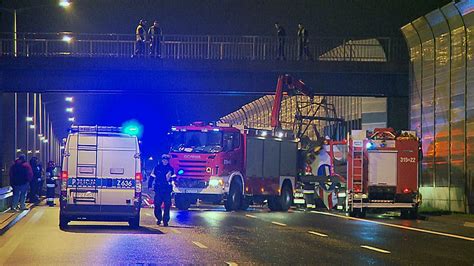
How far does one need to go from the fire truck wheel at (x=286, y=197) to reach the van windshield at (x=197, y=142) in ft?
13.1

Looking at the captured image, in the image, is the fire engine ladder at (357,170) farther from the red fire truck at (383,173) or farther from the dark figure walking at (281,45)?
the dark figure walking at (281,45)

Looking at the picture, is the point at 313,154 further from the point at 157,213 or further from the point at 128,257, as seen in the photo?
the point at 128,257

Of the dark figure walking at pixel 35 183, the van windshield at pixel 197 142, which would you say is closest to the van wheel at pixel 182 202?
the van windshield at pixel 197 142

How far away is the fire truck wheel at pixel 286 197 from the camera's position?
36.8 m

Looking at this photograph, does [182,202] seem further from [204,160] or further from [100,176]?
[100,176]

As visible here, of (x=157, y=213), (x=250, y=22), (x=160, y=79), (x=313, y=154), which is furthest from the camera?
(x=250, y=22)

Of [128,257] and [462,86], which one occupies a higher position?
[462,86]

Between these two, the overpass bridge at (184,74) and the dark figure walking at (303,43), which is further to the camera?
the dark figure walking at (303,43)

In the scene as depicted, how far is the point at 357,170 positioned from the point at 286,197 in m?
6.40

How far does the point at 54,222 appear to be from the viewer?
2572 cm

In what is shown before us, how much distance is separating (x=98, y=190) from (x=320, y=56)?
95.8 ft

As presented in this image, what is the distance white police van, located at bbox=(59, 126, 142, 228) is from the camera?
75.0 feet

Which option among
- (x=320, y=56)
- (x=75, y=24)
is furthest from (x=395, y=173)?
(x=75, y=24)

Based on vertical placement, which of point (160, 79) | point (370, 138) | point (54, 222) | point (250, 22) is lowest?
point (54, 222)
